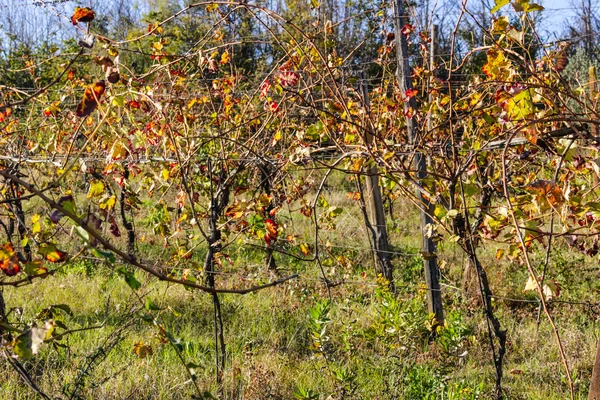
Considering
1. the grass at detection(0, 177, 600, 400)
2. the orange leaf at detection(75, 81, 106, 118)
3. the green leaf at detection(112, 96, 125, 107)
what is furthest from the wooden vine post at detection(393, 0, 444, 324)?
the orange leaf at detection(75, 81, 106, 118)

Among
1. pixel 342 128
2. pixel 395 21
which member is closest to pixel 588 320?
pixel 342 128

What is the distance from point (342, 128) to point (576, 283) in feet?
8.02

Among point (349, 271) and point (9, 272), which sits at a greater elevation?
point (9, 272)

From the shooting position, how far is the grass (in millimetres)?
3037

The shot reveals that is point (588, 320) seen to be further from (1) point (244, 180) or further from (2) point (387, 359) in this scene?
(1) point (244, 180)

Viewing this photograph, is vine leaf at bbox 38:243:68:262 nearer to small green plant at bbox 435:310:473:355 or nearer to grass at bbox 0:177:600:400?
grass at bbox 0:177:600:400

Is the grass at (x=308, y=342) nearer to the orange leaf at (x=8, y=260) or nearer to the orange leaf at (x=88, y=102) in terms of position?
the orange leaf at (x=8, y=260)

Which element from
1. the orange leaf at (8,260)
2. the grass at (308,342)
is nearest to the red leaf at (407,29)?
the grass at (308,342)

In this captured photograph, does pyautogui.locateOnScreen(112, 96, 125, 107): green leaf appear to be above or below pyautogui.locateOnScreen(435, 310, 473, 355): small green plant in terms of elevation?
above

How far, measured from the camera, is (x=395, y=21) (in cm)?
399

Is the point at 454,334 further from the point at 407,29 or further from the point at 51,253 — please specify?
the point at 51,253

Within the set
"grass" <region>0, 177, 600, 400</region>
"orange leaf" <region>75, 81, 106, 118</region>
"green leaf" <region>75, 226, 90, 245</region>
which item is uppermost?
"orange leaf" <region>75, 81, 106, 118</region>

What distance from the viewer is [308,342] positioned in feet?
13.0

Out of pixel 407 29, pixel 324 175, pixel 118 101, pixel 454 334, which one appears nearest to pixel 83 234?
pixel 118 101
